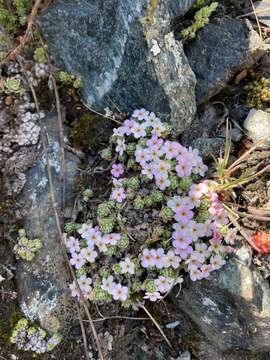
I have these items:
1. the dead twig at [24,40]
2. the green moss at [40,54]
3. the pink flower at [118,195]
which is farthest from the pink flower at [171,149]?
the dead twig at [24,40]

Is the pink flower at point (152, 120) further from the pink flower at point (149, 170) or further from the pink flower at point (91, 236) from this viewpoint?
the pink flower at point (91, 236)

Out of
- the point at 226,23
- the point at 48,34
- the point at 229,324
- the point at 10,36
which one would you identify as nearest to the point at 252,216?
the point at 229,324

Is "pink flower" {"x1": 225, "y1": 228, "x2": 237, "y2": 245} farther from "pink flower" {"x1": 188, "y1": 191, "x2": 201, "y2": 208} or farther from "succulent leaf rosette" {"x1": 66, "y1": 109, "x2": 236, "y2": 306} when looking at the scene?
"pink flower" {"x1": 188, "y1": 191, "x2": 201, "y2": 208}

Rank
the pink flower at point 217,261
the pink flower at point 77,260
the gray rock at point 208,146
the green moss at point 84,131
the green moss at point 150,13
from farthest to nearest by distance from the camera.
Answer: the green moss at point 84,131
the gray rock at point 208,146
the green moss at point 150,13
the pink flower at point 77,260
the pink flower at point 217,261

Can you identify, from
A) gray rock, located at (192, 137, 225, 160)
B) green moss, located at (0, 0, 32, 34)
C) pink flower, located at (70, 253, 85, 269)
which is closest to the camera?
pink flower, located at (70, 253, 85, 269)

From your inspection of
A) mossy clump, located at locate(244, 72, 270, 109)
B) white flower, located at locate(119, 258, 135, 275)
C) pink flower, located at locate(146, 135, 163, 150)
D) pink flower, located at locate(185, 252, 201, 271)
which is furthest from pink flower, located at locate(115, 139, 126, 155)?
mossy clump, located at locate(244, 72, 270, 109)

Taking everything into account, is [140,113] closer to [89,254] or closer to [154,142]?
[154,142]

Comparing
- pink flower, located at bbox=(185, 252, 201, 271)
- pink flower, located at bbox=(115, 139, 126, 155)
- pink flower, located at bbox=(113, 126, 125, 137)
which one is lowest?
pink flower, located at bbox=(185, 252, 201, 271)
